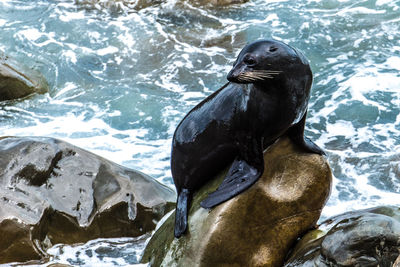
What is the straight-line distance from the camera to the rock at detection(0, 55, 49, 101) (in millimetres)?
8664

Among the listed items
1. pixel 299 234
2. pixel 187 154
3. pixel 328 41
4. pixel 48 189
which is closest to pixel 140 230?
pixel 48 189

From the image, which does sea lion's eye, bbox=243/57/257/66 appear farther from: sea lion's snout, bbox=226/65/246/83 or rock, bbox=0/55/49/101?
rock, bbox=0/55/49/101

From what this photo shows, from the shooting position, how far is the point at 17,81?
28.8ft

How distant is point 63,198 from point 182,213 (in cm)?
126

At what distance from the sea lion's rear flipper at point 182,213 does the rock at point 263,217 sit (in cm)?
4

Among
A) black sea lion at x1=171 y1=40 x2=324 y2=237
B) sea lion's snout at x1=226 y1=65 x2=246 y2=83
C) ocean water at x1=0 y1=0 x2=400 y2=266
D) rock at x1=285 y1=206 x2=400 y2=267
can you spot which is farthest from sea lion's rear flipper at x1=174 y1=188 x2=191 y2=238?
sea lion's snout at x1=226 y1=65 x2=246 y2=83

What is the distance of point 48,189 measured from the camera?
16.6ft

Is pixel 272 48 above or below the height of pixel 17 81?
above

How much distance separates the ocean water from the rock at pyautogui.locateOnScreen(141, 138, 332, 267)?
942mm

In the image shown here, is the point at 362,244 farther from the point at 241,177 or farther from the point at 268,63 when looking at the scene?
the point at 268,63

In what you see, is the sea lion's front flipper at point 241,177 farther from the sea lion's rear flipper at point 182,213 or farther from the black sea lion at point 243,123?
the sea lion's rear flipper at point 182,213

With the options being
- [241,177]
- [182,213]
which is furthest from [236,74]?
[182,213]

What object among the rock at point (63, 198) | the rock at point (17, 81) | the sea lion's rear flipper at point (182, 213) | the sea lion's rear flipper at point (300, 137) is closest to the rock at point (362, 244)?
the sea lion's rear flipper at point (300, 137)

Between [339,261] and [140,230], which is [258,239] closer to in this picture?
[339,261]
